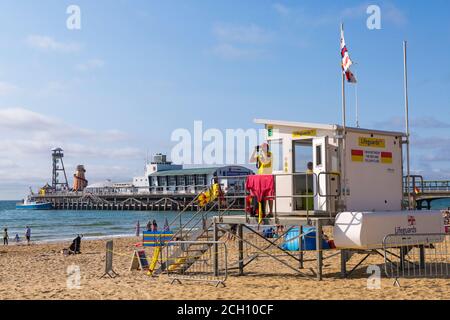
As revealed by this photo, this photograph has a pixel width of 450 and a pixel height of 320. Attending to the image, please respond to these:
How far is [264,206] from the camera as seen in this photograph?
15.9 m

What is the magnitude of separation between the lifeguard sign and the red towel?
13.1 inches

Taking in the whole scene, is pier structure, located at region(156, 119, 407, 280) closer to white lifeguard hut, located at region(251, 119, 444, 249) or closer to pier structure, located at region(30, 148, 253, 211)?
white lifeguard hut, located at region(251, 119, 444, 249)

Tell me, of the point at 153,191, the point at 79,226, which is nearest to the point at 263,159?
the point at 79,226

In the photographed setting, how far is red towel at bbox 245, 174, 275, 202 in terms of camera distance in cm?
1566

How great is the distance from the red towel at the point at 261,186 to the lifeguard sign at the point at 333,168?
0.33m

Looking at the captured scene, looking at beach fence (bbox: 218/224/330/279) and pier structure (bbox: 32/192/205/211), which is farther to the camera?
pier structure (bbox: 32/192/205/211)

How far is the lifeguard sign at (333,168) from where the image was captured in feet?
49.5

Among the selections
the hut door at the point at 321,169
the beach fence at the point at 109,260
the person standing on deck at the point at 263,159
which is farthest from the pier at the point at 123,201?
the hut door at the point at 321,169

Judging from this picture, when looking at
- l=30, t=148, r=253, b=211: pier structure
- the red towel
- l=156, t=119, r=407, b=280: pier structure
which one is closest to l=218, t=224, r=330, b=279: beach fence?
l=156, t=119, r=407, b=280: pier structure

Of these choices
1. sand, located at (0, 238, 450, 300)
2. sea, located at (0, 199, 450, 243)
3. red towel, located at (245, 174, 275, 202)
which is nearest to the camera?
sand, located at (0, 238, 450, 300)

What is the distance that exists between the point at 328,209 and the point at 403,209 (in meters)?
3.30

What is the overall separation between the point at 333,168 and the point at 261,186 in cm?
215
